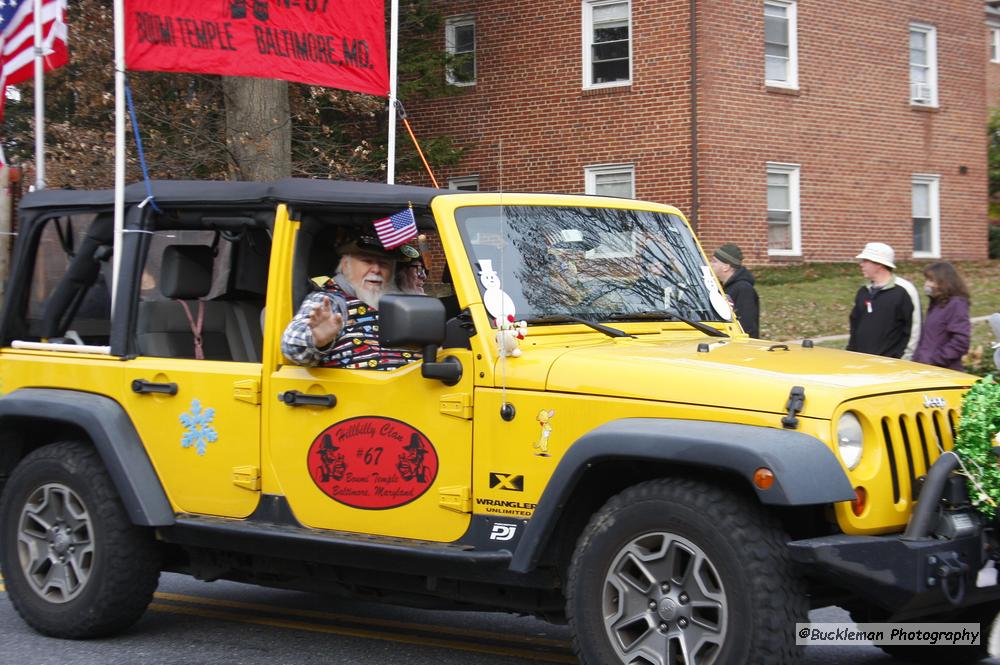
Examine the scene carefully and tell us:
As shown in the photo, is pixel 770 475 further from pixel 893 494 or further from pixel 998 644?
pixel 998 644

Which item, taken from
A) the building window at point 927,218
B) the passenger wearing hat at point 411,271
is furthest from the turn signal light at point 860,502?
the building window at point 927,218

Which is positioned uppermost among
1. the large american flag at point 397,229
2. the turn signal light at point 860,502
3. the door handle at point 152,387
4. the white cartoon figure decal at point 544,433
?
the large american flag at point 397,229

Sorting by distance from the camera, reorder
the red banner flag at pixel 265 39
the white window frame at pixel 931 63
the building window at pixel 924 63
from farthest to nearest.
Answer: the white window frame at pixel 931 63, the building window at pixel 924 63, the red banner flag at pixel 265 39

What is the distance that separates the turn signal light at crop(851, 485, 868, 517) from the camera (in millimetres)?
4449

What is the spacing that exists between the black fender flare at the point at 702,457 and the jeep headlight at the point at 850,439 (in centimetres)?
12

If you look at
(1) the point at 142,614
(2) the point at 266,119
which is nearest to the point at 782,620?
(1) the point at 142,614

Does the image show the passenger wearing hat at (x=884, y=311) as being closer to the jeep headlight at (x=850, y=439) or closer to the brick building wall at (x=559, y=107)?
the jeep headlight at (x=850, y=439)

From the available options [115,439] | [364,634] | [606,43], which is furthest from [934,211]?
[115,439]

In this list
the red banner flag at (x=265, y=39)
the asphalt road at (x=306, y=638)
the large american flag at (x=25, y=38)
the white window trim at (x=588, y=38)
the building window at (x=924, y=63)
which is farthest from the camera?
the building window at (x=924, y=63)

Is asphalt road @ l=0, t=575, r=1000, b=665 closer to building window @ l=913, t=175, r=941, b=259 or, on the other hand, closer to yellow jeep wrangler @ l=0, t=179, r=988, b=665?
yellow jeep wrangler @ l=0, t=179, r=988, b=665

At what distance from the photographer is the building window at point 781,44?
75.5ft

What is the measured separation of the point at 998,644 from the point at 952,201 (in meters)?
23.6

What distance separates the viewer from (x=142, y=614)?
641 centimetres

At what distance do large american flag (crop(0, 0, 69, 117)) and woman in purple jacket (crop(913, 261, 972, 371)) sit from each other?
622cm
